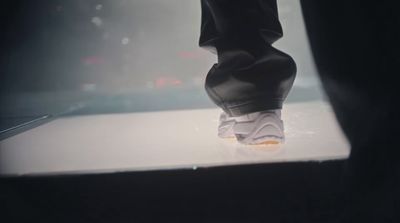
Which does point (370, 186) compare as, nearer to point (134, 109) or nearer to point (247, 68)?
point (247, 68)

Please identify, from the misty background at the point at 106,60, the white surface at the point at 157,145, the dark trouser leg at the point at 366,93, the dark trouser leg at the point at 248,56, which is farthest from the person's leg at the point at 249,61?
the misty background at the point at 106,60

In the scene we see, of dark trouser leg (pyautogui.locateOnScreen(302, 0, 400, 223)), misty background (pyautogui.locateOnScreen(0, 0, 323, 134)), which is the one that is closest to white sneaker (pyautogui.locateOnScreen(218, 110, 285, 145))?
dark trouser leg (pyautogui.locateOnScreen(302, 0, 400, 223))

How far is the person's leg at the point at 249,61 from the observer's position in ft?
3.47

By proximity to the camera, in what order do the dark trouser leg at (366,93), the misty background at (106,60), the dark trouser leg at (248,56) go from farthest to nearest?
1. the misty background at (106,60)
2. the dark trouser leg at (248,56)
3. the dark trouser leg at (366,93)

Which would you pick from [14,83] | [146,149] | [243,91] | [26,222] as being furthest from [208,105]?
[26,222]

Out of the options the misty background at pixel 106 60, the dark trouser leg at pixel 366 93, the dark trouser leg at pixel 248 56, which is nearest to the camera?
the dark trouser leg at pixel 366 93

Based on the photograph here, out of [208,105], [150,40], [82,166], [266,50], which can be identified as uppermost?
[266,50]

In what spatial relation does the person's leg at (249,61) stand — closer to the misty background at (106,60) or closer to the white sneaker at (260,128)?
the white sneaker at (260,128)

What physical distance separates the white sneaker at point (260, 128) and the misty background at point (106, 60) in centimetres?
91

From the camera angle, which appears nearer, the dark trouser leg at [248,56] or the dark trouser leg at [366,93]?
the dark trouser leg at [366,93]

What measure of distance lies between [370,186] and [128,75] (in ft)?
7.07

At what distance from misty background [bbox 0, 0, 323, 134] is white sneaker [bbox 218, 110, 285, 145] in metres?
0.91

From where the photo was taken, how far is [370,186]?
90 cm

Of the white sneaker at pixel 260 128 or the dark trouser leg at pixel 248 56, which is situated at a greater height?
the dark trouser leg at pixel 248 56
